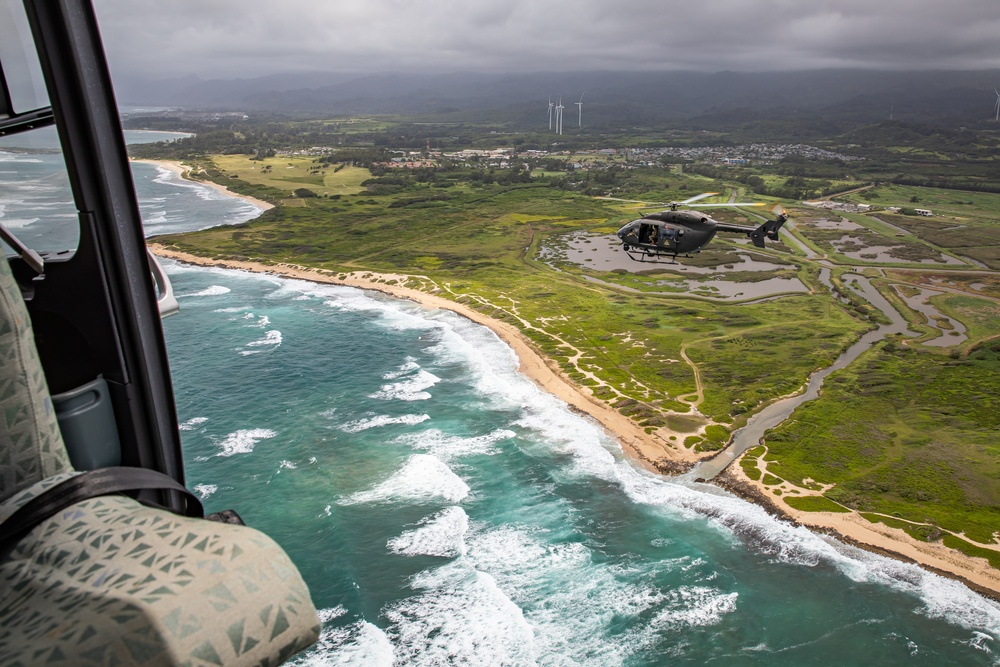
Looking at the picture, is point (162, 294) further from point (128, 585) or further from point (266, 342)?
point (266, 342)

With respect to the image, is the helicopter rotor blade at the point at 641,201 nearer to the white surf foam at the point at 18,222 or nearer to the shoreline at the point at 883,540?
the shoreline at the point at 883,540

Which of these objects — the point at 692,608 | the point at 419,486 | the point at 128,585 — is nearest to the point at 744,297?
the point at 419,486

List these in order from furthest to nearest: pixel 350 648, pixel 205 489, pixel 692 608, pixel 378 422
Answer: pixel 378 422 → pixel 205 489 → pixel 692 608 → pixel 350 648

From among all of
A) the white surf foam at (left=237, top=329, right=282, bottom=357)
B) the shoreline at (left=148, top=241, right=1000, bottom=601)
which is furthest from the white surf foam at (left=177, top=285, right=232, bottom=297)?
the shoreline at (left=148, top=241, right=1000, bottom=601)

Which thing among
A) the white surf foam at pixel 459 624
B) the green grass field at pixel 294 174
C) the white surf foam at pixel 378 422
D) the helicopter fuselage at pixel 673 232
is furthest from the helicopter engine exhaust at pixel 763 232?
the green grass field at pixel 294 174

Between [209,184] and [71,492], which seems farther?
[209,184]

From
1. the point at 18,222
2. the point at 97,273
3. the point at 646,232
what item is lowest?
the point at 646,232

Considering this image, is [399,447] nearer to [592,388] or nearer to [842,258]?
[592,388]
